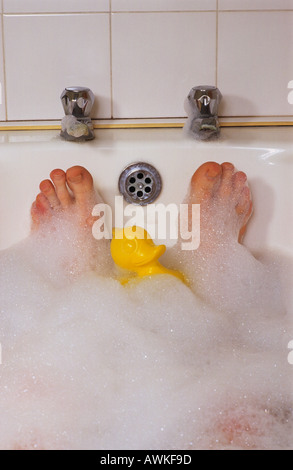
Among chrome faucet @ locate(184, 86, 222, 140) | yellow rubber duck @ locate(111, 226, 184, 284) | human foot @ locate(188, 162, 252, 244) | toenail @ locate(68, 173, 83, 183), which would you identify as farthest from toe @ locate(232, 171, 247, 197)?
toenail @ locate(68, 173, 83, 183)

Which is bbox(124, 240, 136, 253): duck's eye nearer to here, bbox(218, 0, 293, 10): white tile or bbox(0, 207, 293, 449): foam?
bbox(0, 207, 293, 449): foam

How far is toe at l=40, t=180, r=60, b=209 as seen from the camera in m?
1.20

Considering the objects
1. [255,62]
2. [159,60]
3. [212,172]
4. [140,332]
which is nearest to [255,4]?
[255,62]

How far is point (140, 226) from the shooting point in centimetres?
125

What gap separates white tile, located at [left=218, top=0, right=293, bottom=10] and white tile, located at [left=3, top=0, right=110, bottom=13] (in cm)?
29

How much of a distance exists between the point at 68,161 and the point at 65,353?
0.50 metres

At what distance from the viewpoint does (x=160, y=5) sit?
1274mm

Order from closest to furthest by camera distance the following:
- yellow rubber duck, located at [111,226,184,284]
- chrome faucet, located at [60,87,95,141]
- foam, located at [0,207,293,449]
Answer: foam, located at [0,207,293,449], yellow rubber duck, located at [111,226,184,284], chrome faucet, located at [60,87,95,141]

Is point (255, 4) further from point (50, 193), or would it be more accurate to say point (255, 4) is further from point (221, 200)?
point (50, 193)

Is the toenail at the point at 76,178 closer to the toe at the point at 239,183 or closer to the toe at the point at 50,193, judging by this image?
the toe at the point at 50,193

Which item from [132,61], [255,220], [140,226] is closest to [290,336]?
[255,220]

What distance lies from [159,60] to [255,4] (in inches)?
10.4

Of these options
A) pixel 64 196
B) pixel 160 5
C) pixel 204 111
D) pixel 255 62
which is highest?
pixel 160 5
